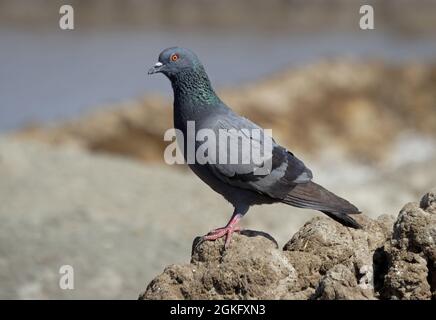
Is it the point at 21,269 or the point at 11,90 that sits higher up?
the point at 11,90

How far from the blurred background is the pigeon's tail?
5.42m

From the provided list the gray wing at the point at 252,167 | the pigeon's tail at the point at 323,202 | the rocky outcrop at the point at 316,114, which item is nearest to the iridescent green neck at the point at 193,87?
the gray wing at the point at 252,167

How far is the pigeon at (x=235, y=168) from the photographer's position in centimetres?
747

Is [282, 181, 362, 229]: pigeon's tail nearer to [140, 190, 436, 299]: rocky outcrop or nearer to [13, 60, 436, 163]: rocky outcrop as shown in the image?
[140, 190, 436, 299]: rocky outcrop

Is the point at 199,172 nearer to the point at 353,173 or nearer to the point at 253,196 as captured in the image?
the point at 253,196

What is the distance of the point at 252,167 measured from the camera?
7.50 metres

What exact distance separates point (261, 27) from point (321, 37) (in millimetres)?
3413

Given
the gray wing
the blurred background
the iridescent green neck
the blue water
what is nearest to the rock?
the gray wing

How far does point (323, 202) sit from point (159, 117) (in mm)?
16356

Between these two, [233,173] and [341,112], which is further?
[341,112]

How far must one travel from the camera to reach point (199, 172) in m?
7.60

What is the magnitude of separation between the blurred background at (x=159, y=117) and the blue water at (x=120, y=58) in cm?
10

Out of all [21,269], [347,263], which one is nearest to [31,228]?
[21,269]
